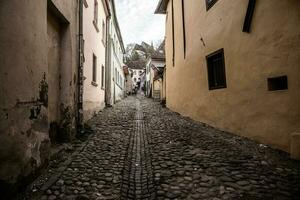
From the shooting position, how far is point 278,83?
17.0ft

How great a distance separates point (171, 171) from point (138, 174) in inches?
21.2

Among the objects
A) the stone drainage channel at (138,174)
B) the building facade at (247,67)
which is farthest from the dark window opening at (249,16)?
the stone drainage channel at (138,174)

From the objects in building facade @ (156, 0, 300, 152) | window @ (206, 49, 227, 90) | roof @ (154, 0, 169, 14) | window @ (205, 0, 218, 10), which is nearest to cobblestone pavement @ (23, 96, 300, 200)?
building facade @ (156, 0, 300, 152)

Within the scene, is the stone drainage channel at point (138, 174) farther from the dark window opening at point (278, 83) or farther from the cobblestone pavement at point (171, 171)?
the dark window opening at point (278, 83)

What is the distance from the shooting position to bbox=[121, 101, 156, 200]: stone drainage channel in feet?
11.1

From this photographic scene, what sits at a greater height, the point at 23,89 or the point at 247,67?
the point at 247,67

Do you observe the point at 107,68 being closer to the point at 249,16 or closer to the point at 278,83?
the point at 249,16

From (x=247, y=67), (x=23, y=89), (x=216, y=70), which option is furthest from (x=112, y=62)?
(x=23, y=89)

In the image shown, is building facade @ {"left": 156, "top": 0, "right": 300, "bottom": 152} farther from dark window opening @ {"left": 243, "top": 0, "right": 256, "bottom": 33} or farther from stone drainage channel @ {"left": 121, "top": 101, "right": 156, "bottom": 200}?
stone drainage channel @ {"left": 121, "top": 101, "right": 156, "bottom": 200}

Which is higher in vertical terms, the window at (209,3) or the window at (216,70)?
the window at (209,3)

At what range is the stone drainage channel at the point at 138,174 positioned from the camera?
133 inches

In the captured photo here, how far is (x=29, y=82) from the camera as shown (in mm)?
3596

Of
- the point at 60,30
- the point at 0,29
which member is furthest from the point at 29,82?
the point at 60,30

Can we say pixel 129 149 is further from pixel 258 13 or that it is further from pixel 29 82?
pixel 258 13
